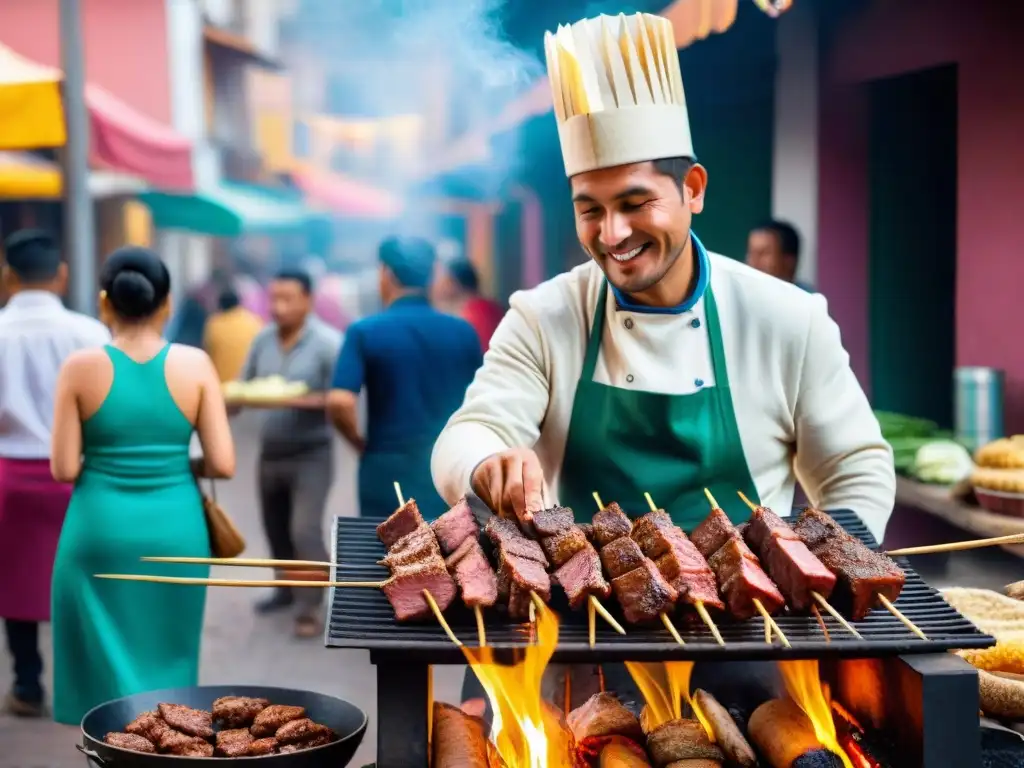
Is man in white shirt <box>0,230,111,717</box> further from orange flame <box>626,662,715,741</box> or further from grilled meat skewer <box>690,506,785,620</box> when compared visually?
grilled meat skewer <box>690,506,785,620</box>

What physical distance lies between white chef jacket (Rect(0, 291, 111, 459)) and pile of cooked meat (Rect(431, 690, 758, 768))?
12.7ft

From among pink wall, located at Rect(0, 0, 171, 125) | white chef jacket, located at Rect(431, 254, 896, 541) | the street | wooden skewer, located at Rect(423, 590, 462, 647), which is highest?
pink wall, located at Rect(0, 0, 171, 125)

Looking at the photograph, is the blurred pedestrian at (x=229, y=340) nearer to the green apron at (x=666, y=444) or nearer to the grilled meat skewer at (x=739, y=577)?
Answer: the green apron at (x=666, y=444)

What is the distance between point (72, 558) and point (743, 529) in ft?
10.3

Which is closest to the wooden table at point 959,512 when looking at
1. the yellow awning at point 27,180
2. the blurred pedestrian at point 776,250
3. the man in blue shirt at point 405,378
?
the blurred pedestrian at point 776,250

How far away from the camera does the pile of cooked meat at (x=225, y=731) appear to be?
2.84 metres

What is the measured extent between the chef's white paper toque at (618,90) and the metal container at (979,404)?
401 cm

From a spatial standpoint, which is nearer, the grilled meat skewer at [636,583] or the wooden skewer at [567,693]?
the grilled meat skewer at [636,583]

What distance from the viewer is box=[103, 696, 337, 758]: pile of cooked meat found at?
112 inches

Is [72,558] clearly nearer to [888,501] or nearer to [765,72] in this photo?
[888,501]

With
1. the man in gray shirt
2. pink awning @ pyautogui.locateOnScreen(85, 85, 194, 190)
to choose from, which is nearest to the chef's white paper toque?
the man in gray shirt

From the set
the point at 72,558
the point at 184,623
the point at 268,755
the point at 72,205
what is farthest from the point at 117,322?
the point at 72,205

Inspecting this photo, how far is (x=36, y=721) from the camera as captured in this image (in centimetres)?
618

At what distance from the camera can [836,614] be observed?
2.55 m
